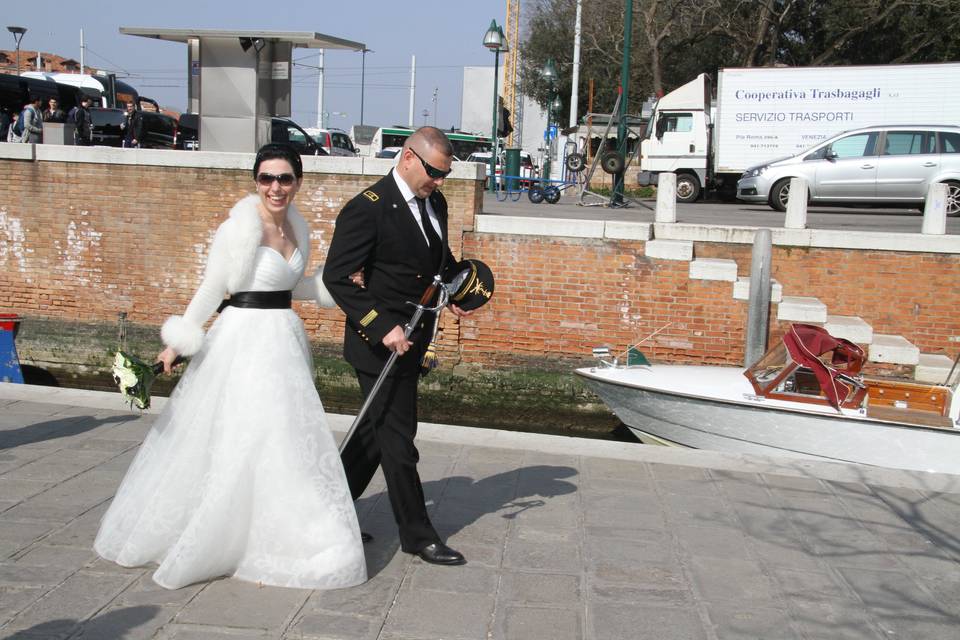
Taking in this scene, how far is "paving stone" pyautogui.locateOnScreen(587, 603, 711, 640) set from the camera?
3656 millimetres

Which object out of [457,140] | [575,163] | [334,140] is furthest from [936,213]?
[457,140]

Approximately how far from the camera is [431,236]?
4309mm

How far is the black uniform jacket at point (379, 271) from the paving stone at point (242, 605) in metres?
1.02

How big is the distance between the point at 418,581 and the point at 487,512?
1001 millimetres

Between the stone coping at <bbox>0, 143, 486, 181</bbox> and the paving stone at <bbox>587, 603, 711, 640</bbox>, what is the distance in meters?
8.41

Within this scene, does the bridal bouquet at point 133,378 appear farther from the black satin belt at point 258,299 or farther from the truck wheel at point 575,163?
the truck wheel at point 575,163

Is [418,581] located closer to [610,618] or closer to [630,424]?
[610,618]

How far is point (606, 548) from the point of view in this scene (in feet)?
14.8

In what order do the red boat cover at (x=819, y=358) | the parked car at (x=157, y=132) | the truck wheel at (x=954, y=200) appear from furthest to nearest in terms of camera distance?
the parked car at (x=157, y=132) < the truck wheel at (x=954, y=200) < the red boat cover at (x=819, y=358)

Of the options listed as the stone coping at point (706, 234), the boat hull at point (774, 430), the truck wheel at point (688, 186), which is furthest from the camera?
the truck wheel at point (688, 186)

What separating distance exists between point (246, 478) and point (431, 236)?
1.32 metres

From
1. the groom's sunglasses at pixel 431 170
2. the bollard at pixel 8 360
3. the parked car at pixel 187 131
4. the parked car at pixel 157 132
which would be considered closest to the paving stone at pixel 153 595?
the groom's sunglasses at pixel 431 170

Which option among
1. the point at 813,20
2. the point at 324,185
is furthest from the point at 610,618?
the point at 813,20

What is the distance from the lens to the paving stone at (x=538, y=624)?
3.62 m
